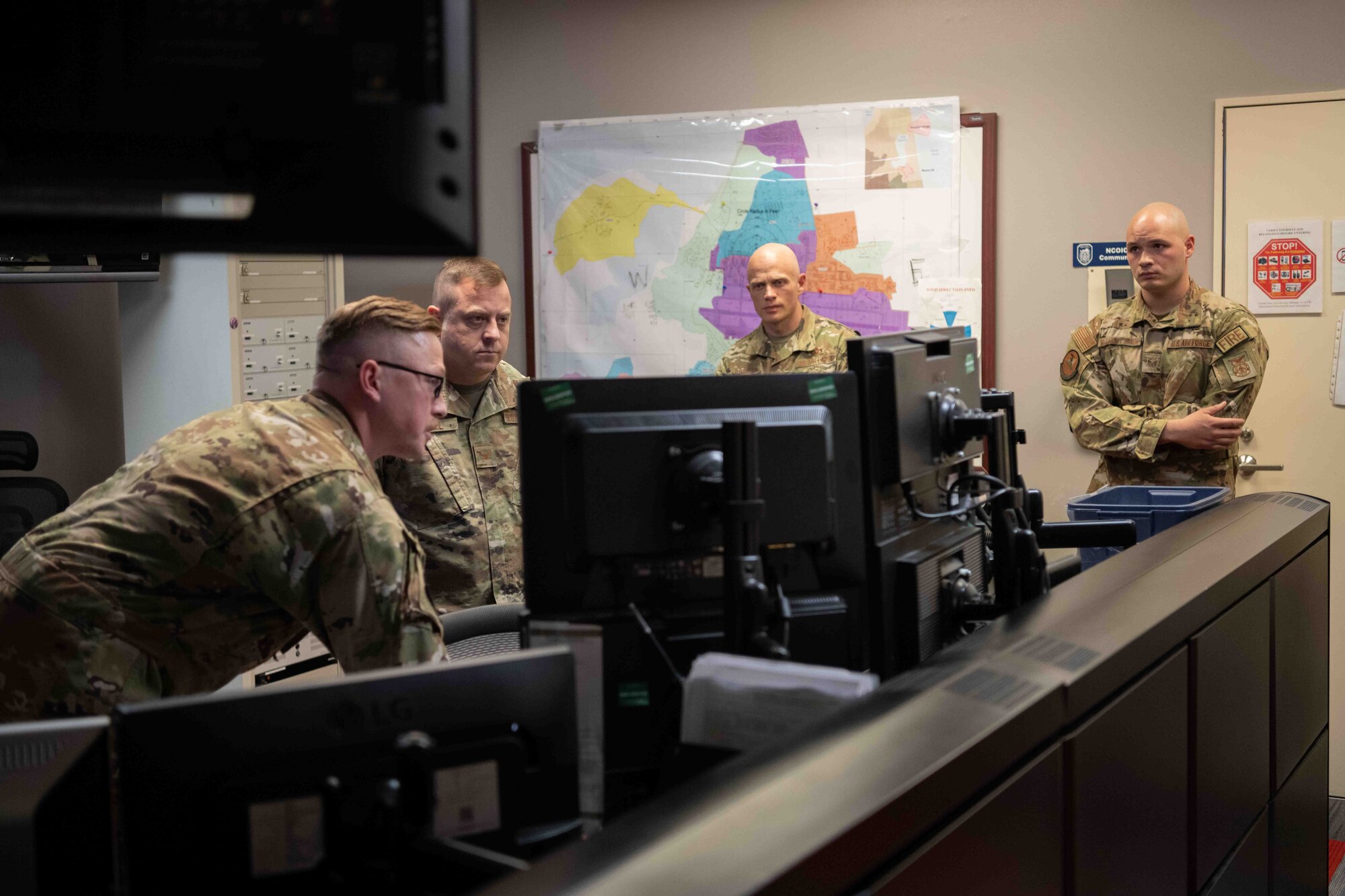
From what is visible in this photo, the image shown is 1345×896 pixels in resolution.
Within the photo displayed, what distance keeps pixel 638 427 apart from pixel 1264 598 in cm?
137

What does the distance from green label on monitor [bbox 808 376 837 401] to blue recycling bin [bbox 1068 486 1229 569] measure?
1056mm

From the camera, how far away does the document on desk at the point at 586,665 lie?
135cm

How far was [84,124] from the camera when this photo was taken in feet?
2.64

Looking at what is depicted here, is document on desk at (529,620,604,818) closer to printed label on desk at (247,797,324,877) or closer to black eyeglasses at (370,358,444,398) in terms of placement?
printed label on desk at (247,797,324,877)

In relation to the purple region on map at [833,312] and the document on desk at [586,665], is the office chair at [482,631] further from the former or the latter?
the purple region on map at [833,312]

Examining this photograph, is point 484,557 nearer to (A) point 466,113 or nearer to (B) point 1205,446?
(A) point 466,113

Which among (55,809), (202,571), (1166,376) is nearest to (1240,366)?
(1166,376)

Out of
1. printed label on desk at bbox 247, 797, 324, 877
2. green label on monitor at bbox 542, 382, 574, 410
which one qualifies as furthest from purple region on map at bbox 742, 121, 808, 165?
printed label on desk at bbox 247, 797, 324, 877

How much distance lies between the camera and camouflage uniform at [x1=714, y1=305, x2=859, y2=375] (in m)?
3.67

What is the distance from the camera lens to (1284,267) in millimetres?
3627

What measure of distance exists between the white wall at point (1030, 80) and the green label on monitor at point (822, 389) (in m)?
2.54

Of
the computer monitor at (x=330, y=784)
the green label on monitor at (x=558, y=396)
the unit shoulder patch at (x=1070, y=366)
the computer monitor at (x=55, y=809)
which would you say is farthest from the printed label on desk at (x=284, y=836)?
the unit shoulder patch at (x=1070, y=366)

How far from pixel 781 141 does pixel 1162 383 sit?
1.57 meters

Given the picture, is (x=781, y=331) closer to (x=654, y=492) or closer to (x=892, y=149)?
(x=892, y=149)
